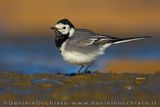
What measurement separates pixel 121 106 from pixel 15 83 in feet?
5.90

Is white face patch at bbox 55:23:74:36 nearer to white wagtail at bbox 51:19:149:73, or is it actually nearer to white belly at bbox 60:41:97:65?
white wagtail at bbox 51:19:149:73

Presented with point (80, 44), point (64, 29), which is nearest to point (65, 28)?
point (64, 29)

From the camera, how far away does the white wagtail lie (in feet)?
40.3

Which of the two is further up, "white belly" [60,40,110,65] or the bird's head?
the bird's head

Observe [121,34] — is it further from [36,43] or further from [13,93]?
[13,93]

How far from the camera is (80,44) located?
492 inches

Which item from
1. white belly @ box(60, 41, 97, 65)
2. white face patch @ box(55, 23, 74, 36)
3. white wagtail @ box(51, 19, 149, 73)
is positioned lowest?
white belly @ box(60, 41, 97, 65)

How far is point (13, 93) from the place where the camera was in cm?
1121

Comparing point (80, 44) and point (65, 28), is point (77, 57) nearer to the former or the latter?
point (80, 44)

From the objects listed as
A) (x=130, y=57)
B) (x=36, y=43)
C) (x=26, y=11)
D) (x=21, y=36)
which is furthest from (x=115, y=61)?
(x=26, y=11)

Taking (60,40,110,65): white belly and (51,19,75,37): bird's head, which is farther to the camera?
(51,19,75,37): bird's head

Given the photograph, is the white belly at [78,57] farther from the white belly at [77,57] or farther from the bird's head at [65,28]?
the bird's head at [65,28]

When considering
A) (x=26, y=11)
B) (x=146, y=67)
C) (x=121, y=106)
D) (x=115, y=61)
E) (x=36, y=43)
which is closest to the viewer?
(x=121, y=106)

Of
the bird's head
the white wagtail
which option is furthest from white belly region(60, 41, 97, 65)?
the bird's head
